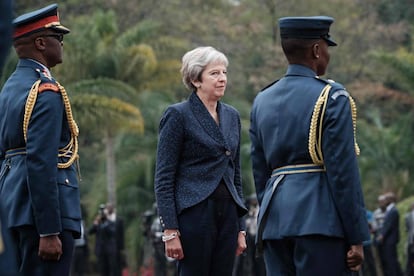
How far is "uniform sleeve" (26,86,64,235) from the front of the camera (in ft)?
20.0

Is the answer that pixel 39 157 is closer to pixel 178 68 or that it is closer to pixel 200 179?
pixel 200 179

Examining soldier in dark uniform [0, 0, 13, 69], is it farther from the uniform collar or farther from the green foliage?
the green foliage

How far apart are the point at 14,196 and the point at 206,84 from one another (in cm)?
138

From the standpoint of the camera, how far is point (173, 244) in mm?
6637

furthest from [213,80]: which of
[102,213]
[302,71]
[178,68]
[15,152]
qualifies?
[178,68]

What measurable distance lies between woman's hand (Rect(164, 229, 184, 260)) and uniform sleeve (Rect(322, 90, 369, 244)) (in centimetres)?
120

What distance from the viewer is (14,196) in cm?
630

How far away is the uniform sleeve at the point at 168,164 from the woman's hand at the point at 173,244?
0.11ft

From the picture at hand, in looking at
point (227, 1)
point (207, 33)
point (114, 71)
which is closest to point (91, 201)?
point (114, 71)

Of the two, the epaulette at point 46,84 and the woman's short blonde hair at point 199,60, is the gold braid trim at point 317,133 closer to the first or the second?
the woman's short blonde hair at point 199,60

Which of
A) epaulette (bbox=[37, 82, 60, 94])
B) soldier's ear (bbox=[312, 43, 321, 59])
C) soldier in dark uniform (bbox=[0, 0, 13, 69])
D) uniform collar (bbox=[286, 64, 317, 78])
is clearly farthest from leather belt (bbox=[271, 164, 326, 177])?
soldier in dark uniform (bbox=[0, 0, 13, 69])

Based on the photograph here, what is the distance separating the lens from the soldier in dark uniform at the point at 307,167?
19.0 feet

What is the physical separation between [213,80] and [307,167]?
46.9 inches

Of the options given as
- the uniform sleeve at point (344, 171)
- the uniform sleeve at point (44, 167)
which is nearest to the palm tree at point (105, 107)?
the uniform sleeve at point (44, 167)
